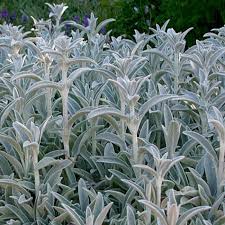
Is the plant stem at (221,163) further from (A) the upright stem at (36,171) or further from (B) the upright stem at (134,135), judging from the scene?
(A) the upright stem at (36,171)

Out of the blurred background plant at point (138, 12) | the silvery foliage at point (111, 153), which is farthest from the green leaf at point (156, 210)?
the blurred background plant at point (138, 12)

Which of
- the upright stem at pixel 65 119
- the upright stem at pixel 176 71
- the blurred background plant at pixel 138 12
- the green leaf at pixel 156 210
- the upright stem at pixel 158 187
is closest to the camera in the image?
the green leaf at pixel 156 210

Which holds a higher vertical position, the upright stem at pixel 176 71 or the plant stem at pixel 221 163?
the upright stem at pixel 176 71

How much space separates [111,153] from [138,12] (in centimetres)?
422

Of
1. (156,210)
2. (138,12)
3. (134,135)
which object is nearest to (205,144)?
(134,135)

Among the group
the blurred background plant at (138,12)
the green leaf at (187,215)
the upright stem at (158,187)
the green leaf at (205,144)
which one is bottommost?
the green leaf at (187,215)

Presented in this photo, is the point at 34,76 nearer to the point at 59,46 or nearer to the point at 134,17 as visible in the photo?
the point at 59,46

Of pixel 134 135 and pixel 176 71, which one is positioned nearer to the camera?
pixel 134 135

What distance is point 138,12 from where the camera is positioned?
5969 mm

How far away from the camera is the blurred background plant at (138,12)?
5.23 metres

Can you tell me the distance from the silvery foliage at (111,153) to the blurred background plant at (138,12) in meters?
2.94

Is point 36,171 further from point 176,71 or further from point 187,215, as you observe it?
point 176,71

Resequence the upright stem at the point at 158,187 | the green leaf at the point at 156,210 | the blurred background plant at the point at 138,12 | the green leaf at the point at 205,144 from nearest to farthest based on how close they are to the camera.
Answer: the green leaf at the point at 156,210 → the upright stem at the point at 158,187 → the green leaf at the point at 205,144 → the blurred background plant at the point at 138,12

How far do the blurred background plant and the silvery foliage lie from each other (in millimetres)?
2944
